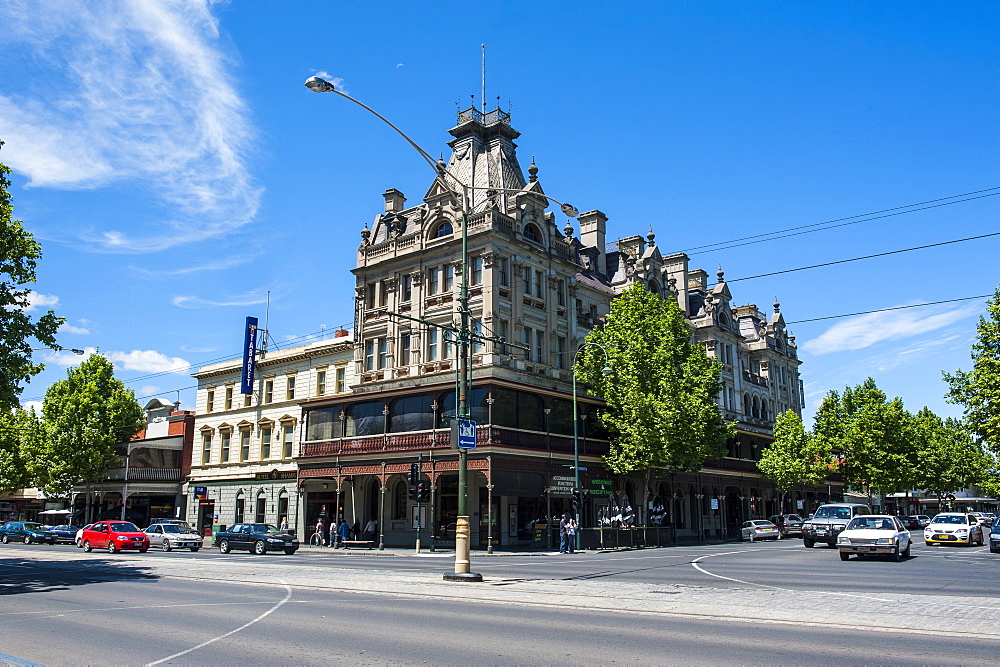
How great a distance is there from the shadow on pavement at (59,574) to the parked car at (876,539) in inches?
883

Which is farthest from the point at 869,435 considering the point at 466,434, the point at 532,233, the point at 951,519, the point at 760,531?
the point at 466,434

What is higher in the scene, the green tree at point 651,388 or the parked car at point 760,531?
the green tree at point 651,388

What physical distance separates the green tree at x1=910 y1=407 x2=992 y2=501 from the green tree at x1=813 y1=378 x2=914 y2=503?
4586 millimetres

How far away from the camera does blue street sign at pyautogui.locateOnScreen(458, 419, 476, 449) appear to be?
20.7 m

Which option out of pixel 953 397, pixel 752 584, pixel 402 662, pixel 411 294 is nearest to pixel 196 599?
pixel 402 662

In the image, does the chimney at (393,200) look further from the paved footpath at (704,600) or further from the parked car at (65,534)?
the paved footpath at (704,600)

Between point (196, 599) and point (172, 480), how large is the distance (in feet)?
156

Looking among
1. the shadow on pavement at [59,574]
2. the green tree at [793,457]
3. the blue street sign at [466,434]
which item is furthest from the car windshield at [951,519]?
the shadow on pavement at [59,574]

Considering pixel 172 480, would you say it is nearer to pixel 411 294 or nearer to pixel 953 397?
pixel 411 294

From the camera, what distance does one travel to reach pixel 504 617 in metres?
12.8

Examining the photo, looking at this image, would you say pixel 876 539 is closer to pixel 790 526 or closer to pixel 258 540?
pixel 258 540

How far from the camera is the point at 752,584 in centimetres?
1836

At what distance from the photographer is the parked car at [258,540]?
36.8 m

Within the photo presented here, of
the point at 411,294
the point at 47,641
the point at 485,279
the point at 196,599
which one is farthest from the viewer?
the point at 411,294
